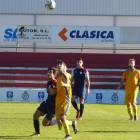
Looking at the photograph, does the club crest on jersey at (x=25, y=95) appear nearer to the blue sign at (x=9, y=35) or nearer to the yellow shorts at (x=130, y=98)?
the blue sign at (x=9, y=35)

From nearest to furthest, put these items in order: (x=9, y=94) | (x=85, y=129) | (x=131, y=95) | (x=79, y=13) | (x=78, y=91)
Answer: (x=85, y=129) → (x=131, y=95) → (x=78, y=91) → (x=9, y=94) → (x=79, y=13)

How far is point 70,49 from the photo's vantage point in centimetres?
3572

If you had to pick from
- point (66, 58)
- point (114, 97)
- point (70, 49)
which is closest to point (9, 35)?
point (66, 58)

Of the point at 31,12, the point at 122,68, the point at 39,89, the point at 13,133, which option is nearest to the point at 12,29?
the point at 39,89

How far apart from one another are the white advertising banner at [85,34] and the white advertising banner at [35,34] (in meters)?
0.36

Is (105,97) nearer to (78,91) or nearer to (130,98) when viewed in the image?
(78,91)

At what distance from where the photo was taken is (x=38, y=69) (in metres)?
29.0

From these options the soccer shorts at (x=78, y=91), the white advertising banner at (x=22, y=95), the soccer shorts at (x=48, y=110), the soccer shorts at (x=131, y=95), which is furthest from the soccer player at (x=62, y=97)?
the white advertising banner at (x=22, y=95)

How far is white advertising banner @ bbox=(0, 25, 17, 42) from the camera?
29.1 metres

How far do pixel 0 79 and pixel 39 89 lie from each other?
289 cm

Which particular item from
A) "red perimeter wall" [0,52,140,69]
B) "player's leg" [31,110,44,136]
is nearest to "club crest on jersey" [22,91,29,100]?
"red perimeter wall" [0,52,140,69]

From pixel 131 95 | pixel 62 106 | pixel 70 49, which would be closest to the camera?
pixel 62 106

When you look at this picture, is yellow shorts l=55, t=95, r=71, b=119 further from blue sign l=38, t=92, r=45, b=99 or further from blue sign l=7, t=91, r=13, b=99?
blue sign l=7, t=91, r=13, b=99

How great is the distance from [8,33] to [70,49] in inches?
297
